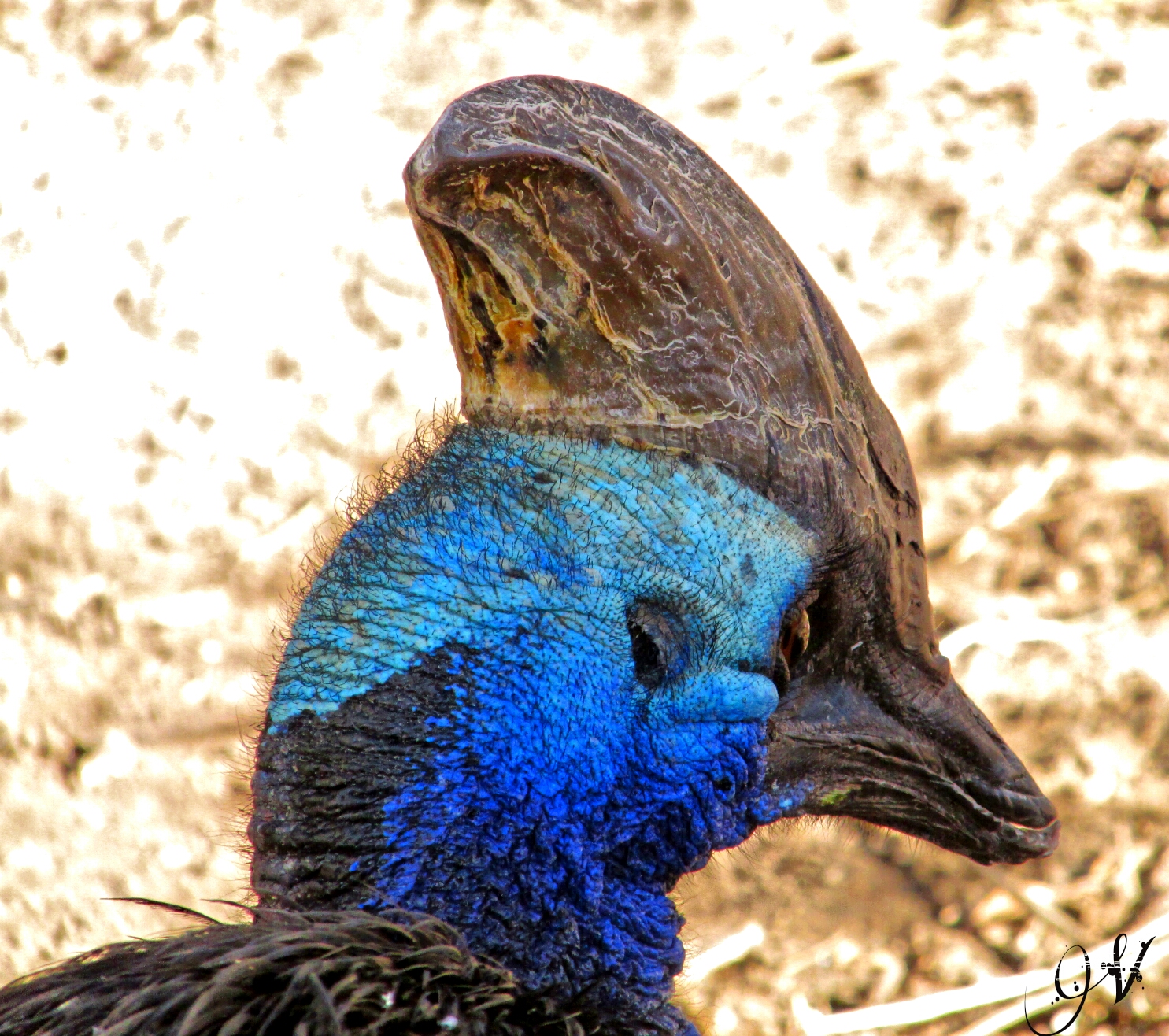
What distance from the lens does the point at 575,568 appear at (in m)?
1.39

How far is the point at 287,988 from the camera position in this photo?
3.96 feet

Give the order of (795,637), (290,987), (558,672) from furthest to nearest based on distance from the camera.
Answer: (795,637)
(558,672)
(290,987)

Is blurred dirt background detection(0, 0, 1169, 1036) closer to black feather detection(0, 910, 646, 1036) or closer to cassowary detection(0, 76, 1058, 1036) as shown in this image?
cassowary detection(0, 76, 1058, 1036)

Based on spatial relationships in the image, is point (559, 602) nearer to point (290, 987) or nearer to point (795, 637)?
point (795, 637)

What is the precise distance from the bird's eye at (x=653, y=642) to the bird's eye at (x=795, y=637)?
14 centimetres

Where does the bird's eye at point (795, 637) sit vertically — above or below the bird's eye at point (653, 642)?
below

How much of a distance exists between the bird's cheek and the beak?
0.34 ft

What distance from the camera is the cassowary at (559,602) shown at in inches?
52.9

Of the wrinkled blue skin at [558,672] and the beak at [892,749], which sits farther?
the beak at [892,749]

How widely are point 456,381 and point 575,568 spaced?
170cm
